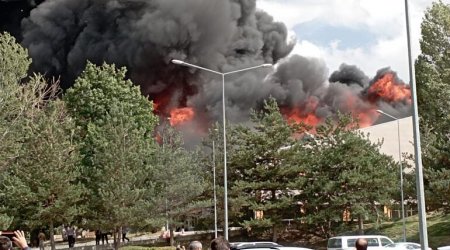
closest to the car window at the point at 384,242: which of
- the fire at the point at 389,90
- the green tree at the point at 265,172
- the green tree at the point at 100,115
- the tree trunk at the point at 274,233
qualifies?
the green tree at the point at 265,172

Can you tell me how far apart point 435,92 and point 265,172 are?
1347 cm

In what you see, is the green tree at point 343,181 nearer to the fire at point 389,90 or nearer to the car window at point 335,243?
the car window at point 335,243

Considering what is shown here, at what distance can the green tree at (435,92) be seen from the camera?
41125mm

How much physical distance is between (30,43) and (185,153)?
137ft

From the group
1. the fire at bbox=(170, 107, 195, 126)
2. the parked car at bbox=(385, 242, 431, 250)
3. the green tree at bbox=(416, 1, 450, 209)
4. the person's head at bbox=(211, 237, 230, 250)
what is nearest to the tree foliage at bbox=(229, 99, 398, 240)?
the green tree at bbox=(416, 1, 450, 209)

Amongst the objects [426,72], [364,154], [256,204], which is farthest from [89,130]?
[426,72]

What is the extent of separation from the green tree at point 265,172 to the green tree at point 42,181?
1260 cm

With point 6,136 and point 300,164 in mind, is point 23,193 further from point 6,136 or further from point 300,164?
point 300,164

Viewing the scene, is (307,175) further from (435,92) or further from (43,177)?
(43,177)

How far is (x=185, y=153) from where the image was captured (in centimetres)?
5388

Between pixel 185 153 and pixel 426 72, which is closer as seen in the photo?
pixel 426 72

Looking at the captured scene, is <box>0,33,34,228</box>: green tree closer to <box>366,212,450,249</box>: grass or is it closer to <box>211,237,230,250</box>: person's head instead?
<box>366,212,450,249</box>: grass

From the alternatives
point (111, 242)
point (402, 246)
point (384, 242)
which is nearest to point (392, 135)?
point (111, 242)

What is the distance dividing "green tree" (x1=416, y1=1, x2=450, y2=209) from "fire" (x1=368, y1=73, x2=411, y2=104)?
51643 millimetres
